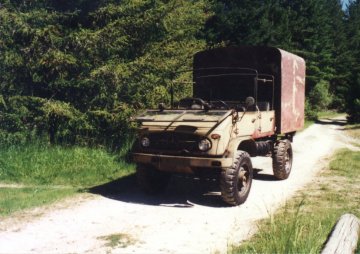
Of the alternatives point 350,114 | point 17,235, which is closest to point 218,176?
point 17,235

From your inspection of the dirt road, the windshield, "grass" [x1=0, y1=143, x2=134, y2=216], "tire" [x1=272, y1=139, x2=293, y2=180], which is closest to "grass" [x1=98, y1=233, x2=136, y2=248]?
the dirt road

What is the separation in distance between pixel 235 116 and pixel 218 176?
4.03 feet

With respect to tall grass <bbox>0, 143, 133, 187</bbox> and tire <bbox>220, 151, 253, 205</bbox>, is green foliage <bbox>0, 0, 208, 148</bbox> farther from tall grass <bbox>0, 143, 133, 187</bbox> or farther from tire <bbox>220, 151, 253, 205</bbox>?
tire <bbox>220, 151, 253, 205</bbox>

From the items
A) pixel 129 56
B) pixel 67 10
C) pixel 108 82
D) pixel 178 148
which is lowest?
pixel 178 148

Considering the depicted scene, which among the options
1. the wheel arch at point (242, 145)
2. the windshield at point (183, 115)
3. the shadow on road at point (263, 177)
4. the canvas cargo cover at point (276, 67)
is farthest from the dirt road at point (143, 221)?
the canvas cargo cover at point (276, 67)

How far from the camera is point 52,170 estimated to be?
10.1 metres

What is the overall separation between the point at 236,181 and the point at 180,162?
3.74 feet

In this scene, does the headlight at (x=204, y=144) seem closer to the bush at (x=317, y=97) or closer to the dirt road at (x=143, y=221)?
the dirt road at (x=143, y=221)

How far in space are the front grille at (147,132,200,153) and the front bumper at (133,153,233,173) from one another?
0.21 metres

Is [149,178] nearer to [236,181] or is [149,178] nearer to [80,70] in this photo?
[236,181]

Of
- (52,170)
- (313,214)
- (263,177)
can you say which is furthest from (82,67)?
(313,214)

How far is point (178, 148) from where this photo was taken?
789cm

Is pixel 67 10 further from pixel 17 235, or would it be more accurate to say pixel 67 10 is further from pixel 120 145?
pixel 17 235

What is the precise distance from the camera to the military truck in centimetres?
763
